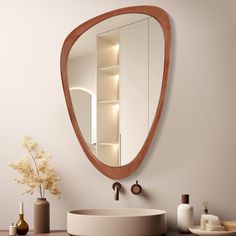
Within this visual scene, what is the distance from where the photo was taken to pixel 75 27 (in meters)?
2.69

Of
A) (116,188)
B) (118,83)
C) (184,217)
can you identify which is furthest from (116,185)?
(118,83)

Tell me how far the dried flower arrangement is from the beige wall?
0.28 ft

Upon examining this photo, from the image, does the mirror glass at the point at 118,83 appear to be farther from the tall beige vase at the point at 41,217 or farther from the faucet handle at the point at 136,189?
the tall beige vase at the point at 41,217

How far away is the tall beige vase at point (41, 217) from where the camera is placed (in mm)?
2447

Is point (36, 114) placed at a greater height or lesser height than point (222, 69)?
lesser

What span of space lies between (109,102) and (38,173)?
1.73 feet

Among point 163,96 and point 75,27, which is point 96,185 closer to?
point 163,96

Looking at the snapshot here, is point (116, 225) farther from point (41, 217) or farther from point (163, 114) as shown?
point (163, 114)

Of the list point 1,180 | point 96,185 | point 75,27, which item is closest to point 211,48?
point 75,27

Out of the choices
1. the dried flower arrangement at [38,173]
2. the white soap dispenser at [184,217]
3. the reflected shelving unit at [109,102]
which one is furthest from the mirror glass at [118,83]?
the white soap dispenser at [184,217]

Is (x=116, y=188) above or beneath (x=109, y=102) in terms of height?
beneath

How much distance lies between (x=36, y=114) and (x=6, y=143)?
231 millimetres

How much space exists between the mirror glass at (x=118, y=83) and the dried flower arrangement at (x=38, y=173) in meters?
0.25

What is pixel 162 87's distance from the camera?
2510 mm
